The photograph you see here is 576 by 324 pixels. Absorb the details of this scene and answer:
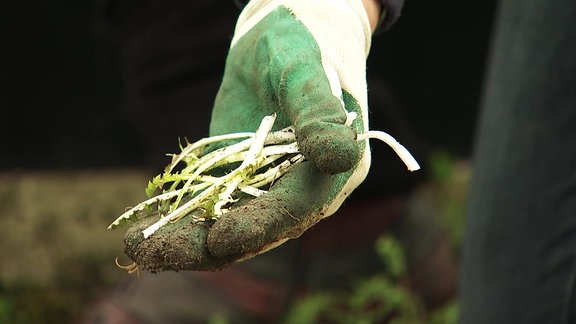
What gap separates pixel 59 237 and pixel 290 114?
2.44 meters

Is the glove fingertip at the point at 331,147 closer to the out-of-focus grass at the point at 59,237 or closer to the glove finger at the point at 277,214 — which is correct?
the glove finger at the point at 277,214

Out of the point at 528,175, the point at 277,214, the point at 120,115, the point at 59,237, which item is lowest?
the point at 59,237

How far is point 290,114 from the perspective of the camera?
3.26ft

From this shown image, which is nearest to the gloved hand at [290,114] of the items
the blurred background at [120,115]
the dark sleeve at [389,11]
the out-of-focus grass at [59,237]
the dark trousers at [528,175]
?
the dark sleeve at [389,11]

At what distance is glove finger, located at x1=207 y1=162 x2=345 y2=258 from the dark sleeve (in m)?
0.34

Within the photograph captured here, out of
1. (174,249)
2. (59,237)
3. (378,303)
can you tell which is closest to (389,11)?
(174,249)

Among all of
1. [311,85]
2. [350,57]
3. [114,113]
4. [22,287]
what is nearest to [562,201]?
[350,57]

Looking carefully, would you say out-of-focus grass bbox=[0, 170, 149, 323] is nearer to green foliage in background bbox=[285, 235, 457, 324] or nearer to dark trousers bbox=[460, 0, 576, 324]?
green foliage in background bbox=[285, 235, 457, 324]

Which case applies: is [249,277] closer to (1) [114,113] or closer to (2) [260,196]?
(1) [114,113]

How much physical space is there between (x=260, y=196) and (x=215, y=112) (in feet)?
0.87

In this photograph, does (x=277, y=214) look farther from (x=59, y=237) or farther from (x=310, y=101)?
(x=59, y=237)

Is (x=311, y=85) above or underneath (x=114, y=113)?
above

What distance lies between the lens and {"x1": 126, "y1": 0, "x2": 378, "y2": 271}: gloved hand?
932mm

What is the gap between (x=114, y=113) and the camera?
3.04 metres
